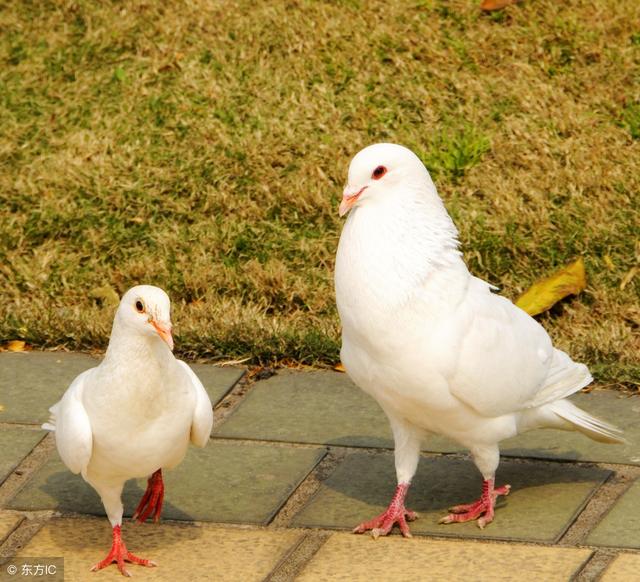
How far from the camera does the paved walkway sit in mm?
3793

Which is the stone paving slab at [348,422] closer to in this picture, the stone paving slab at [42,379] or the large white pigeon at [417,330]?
the stone paving slab at [42,379]

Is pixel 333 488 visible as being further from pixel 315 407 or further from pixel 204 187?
pixel 204 187

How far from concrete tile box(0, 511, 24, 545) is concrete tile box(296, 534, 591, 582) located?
3.14ft

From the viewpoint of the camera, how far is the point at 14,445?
4609 mm

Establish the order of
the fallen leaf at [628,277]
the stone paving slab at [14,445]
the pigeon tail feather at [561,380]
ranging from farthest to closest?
the fallen leaf at [628,277]
the stone paving slab at [14,445]
the pigeon tail feather at [561,380]

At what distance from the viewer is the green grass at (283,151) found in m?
5.70

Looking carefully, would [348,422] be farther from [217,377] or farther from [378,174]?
[378,174]

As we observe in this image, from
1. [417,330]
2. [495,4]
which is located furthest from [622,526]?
[495,4]

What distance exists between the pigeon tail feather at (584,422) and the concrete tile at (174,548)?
3.10ft

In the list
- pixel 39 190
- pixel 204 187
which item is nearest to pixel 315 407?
pixel 204 187

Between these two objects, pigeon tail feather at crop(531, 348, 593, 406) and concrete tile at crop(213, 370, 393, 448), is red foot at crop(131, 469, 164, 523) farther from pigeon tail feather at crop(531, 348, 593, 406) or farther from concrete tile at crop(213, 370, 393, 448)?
pigeon tail feather at crop(531, 348, 593, 406)

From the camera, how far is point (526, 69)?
6.96m

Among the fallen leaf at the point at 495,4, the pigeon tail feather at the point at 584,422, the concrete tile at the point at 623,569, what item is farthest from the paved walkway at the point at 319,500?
the fallen leaf at the point at 495,4

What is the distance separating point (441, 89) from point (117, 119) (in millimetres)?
1749
